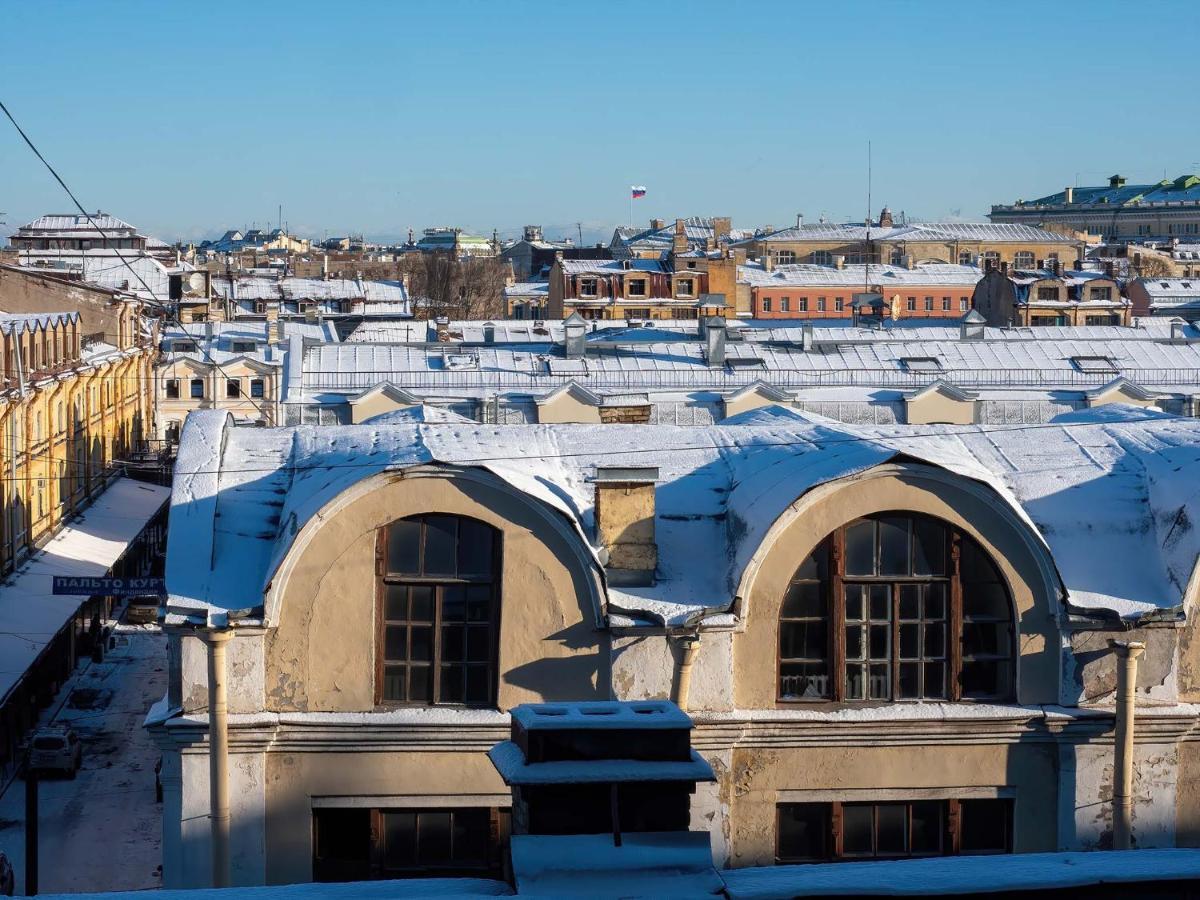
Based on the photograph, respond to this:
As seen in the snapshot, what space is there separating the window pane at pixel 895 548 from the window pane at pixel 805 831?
1.83m

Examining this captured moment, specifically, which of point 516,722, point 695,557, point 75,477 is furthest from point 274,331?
point 516,722

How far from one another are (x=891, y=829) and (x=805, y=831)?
64cm

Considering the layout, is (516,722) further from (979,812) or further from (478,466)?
(979,812)

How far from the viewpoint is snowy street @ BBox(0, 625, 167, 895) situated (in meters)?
22.7

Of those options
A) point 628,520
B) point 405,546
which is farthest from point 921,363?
point 405,546

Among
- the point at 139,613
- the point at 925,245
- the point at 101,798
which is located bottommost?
the point at 101,798

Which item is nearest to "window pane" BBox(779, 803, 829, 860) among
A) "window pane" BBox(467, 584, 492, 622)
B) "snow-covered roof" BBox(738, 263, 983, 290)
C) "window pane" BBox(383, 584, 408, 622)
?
"window pane" BBox(467, 584, 492, 622)

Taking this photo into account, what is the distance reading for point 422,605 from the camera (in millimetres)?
12461

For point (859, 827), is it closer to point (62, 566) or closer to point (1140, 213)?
point (62, 566)

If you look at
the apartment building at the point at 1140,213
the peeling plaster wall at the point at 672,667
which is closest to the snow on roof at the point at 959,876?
the peeling plaster wall at the point at 672,667

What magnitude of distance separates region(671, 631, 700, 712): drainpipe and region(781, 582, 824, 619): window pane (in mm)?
792

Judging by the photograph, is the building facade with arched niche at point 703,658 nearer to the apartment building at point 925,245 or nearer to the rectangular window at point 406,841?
the rectangular window at point 406,841

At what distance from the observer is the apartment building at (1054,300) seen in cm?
7019

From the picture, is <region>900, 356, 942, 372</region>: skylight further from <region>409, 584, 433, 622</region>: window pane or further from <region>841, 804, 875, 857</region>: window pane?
<region>409, 584, 433, 622</region>: window pane
